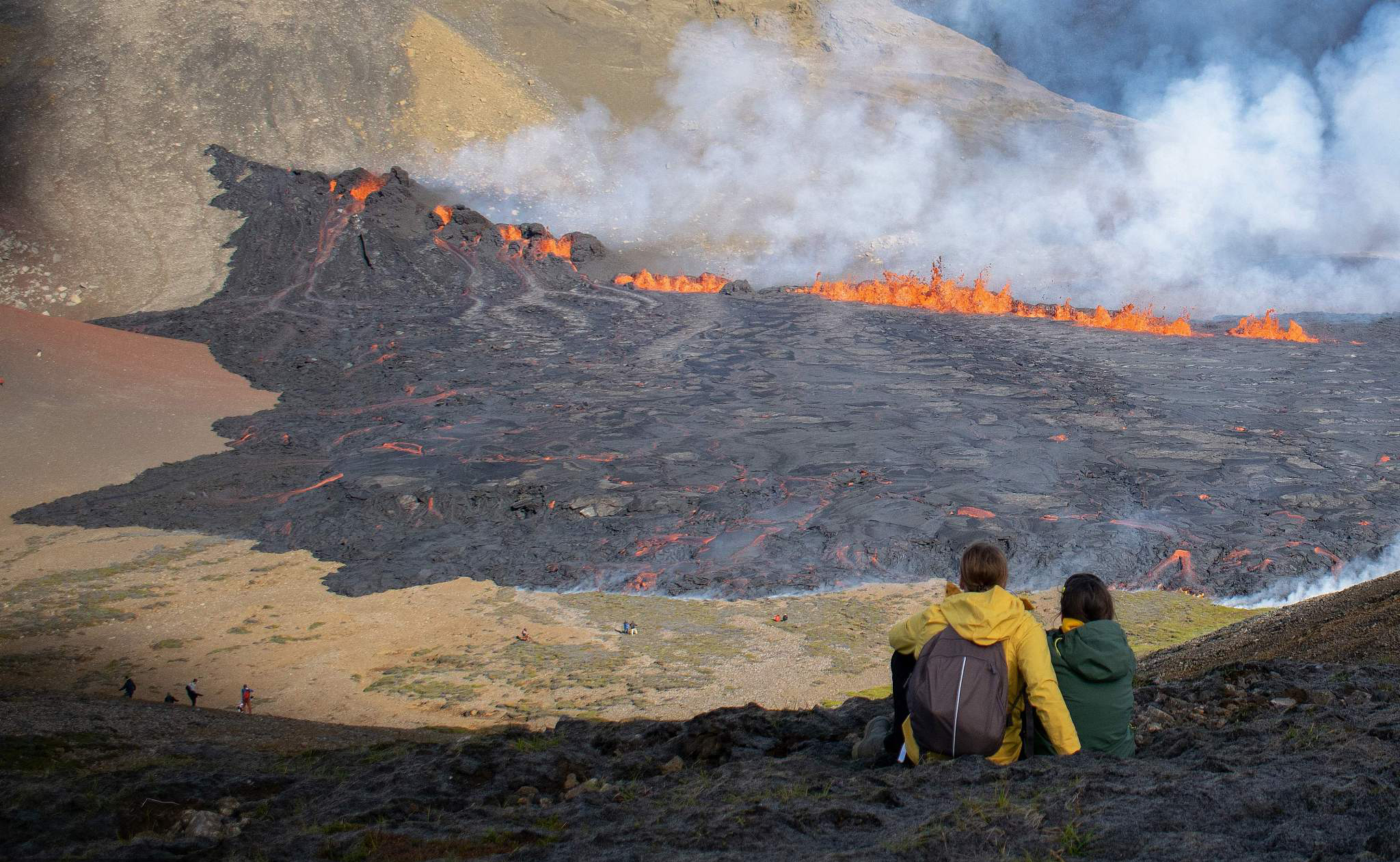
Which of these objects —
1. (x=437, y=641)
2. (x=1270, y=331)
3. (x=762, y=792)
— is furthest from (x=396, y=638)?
(x=1270, y=331)

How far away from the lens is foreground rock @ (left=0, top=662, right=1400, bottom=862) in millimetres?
2977

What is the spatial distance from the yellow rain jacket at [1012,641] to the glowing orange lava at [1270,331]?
81.5ft

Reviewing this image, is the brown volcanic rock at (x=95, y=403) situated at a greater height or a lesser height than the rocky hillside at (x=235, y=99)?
lesser

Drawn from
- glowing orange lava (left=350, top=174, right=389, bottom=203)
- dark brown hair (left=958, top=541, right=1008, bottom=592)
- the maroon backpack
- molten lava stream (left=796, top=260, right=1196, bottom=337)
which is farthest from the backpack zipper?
glowing orange lava (left=350, top=174, right=389, bottom=203)

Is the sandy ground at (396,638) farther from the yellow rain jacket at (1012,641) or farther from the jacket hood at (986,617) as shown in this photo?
the jacket hood at (986,617)

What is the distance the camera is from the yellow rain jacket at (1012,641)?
3.47m

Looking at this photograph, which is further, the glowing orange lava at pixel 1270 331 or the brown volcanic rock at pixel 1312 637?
the glowing orange lava at pixel 1270 331

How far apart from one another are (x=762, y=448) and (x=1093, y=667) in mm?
11954

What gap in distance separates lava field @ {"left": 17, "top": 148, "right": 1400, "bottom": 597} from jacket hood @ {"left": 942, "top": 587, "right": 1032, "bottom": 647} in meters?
8.46

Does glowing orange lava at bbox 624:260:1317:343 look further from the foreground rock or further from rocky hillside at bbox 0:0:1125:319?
the foreground rock

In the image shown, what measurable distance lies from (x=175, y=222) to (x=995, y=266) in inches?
1039

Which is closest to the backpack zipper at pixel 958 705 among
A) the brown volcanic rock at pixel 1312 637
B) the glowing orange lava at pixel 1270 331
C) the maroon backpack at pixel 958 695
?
the maroon backpack at pixel 958 695

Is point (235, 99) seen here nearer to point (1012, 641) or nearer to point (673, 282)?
point (673, 282)

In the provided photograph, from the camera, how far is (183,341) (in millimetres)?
24203
